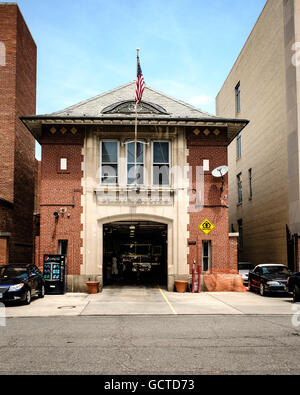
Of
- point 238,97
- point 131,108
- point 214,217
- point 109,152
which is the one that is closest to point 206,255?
point 214,217

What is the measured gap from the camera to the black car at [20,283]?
1573cm

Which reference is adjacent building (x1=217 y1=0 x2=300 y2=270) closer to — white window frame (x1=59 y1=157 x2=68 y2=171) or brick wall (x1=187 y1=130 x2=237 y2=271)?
brick wall (x1=187 y1=130 x2=237 y2=271)

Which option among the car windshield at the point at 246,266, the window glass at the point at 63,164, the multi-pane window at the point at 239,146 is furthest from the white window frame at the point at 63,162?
the multi-pane window at the point at 239,146

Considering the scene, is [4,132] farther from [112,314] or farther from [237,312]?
[237,312]

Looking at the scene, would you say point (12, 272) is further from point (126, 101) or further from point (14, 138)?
point (14, 138)

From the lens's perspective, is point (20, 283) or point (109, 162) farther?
point (109, 162)

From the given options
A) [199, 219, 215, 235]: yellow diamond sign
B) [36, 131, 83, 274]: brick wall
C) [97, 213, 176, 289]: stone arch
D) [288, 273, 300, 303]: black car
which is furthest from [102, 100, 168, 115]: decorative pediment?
[288, 273, 300, 303]: black car

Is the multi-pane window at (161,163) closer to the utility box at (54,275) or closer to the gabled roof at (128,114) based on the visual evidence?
the gabled roof at (128,114)

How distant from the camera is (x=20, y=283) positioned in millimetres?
16078

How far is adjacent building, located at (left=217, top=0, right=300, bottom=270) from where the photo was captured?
24141mm

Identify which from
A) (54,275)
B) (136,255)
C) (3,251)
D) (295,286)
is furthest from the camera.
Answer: (136,255)

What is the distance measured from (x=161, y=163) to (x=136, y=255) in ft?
42.4

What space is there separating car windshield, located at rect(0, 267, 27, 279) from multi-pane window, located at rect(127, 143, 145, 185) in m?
6.81

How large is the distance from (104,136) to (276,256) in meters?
12.8
